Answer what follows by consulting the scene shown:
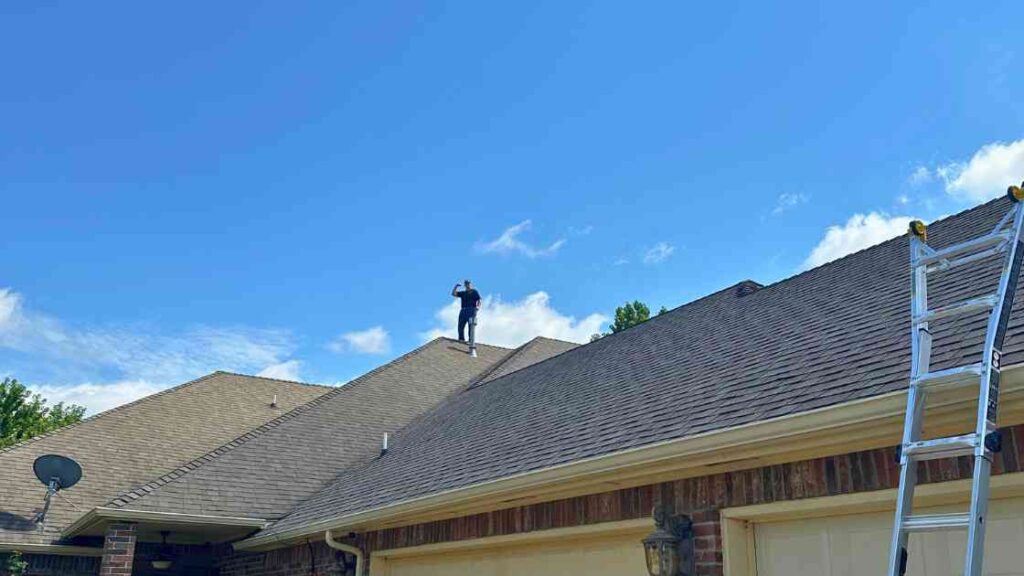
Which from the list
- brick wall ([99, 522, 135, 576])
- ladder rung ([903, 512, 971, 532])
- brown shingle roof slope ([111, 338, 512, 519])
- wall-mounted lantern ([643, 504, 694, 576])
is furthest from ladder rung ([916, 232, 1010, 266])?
brick wall ([99, 522, 135, 576])

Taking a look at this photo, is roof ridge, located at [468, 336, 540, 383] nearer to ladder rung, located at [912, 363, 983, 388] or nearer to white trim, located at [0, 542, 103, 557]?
white trim, located at [0, 542, 103, 557]

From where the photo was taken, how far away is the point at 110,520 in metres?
9.50

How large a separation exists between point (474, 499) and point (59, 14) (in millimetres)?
7340

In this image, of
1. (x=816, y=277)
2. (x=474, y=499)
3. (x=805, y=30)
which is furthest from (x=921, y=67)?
(x=474, y=499)

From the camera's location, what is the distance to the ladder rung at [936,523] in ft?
9.18

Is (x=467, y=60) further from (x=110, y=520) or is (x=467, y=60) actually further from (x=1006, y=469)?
(x=1006, y=469)

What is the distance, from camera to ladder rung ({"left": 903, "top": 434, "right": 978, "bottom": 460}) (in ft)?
9.39

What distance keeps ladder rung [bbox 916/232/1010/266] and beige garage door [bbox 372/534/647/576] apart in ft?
9.43

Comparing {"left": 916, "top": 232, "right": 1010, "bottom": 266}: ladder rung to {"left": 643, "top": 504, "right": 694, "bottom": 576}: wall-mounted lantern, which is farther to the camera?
{"left": 643, "top": 504, "right": 694, "bottom": 576}: wall-mounted lantern

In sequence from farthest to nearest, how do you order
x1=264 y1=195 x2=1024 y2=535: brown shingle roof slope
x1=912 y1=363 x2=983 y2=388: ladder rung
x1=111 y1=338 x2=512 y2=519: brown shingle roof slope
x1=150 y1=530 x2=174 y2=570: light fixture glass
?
x1=150 y1=530 x2=174 y2=570: light fixture glass, x1=111 y1=338 x2=512 y2=519: brown shingle roof slope, x1=264 y1=195 x2=1024 y2=535: brown shingle roof slope, x1=912 y1=363 x2=983 y2=388: ladder rung

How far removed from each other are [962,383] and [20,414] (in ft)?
123

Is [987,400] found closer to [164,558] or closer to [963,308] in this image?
[963,308]

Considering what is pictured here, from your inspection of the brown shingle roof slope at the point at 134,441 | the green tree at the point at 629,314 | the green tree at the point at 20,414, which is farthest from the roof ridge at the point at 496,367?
the green tree at the point at 20,414

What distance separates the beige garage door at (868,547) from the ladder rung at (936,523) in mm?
1092
